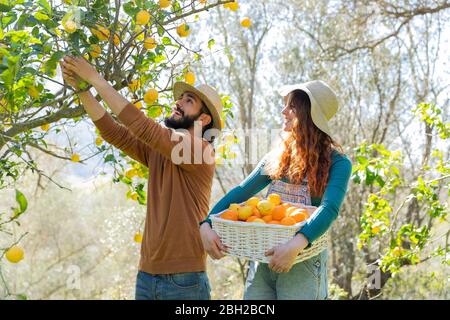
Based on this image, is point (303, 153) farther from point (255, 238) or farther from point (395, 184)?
point (395, 184)

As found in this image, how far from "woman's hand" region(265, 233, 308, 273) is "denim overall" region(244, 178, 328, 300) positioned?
0.10 metres

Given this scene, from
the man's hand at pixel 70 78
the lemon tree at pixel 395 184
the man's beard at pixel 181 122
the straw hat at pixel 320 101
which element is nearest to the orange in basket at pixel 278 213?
the straw hat at pixel 320 101

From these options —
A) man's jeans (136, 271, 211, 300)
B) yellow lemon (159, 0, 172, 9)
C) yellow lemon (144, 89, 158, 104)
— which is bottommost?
man's jeans (136, 271, 211, 300)

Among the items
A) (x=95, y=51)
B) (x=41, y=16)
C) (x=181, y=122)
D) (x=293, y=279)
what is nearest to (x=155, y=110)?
(x=181, y=122)

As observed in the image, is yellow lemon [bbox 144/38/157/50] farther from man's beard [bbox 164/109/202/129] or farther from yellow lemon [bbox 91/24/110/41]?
man's beard [bbox 164/109/202/129]

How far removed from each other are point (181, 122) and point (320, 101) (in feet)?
1.71

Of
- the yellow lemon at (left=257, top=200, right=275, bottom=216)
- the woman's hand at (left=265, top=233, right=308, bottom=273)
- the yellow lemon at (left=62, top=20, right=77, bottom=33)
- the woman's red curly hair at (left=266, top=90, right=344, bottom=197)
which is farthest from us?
the woman's red curly hair at (left=266, top=90, right=344, bottom=197)

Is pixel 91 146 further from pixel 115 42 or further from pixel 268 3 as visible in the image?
pixel 268 3

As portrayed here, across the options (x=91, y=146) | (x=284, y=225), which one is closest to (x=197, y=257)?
(x=284, y=225)

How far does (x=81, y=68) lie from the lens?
1.77 metres

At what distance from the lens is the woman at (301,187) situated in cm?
176

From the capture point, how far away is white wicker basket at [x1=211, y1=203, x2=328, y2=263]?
174cm

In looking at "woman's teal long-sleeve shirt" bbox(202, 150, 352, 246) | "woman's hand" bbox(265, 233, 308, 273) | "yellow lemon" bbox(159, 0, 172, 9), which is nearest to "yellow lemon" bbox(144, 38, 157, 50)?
"yellow lemon" bbox(159, 0, 172, 9)
